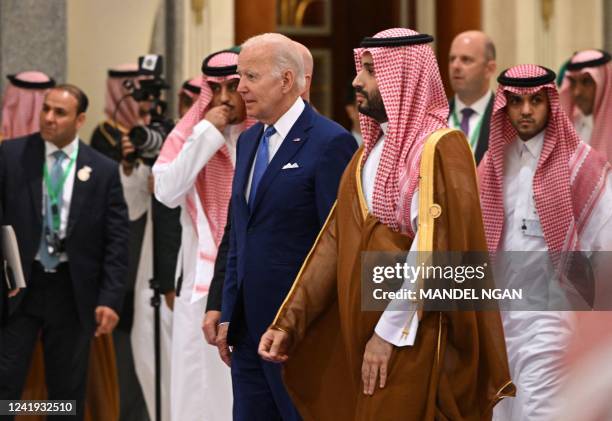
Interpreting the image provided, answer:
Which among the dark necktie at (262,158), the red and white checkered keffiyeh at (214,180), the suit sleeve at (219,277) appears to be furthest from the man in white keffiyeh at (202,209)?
the dark necktie at (262,158)

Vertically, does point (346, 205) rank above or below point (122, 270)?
above

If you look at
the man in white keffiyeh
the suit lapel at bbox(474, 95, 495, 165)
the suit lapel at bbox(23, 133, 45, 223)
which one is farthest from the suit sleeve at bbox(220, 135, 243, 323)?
the suit lapel at bbox(474, 95, 495, 165)

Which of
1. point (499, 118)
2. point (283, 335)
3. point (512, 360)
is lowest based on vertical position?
point (512, 360)

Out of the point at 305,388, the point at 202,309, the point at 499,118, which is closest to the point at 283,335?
the point at 305,388

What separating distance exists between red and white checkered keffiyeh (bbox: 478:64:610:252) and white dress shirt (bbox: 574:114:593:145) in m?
2.27

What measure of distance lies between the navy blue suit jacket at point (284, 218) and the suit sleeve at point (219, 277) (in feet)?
1.32

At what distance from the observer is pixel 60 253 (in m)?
6.24

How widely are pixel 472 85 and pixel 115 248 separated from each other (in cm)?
220

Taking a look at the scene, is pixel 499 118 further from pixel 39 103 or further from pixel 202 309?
pixel 39 103

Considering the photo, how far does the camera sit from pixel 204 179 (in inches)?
231

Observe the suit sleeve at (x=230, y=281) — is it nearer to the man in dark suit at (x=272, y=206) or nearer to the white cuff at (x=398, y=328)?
the man in dark suit at (x=272, y=206)

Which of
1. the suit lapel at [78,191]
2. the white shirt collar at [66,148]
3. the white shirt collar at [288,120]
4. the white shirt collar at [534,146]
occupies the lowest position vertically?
the suit lapel at [78,191]

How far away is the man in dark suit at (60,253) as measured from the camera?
6.18m

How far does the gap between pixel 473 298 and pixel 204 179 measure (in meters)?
2.13
